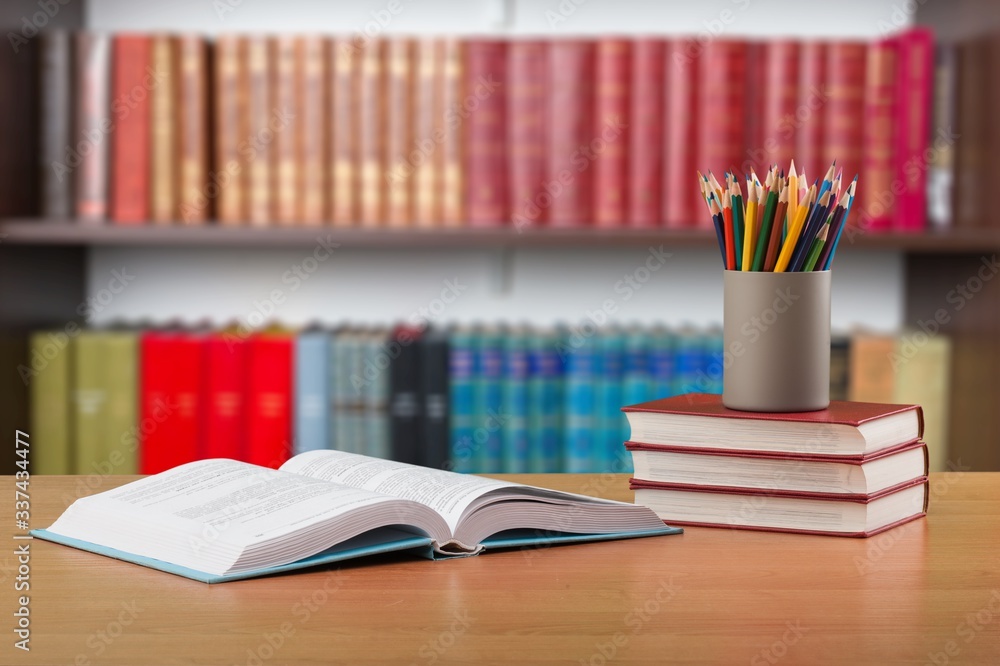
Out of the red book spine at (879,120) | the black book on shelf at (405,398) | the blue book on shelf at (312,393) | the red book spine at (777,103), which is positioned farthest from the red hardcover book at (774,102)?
the blue book on shelf at (312,393)

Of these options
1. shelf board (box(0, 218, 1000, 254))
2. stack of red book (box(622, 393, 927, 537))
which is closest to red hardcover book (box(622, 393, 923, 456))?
stack of red book (box(622, 393, 927, 537))

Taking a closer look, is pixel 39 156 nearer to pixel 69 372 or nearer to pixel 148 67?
pixel 148 67

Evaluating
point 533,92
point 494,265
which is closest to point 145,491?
point 533,92

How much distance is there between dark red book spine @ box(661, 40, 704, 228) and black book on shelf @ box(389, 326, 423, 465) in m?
0.48

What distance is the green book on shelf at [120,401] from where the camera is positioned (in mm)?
1951

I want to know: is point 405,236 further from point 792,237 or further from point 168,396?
point 792,237

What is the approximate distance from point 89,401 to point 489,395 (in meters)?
0.67

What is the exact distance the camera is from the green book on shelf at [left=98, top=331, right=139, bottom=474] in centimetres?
195

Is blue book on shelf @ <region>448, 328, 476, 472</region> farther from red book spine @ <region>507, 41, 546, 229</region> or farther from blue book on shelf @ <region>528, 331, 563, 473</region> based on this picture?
red book spine @ <region>507, 41, 546, 229</region>

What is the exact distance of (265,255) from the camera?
87.6 inches

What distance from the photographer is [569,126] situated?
6.29ft

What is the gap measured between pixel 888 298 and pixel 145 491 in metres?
1.73

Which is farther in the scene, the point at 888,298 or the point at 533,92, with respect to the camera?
the point at 888,298

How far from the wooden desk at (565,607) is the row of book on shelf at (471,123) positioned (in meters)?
1.18
